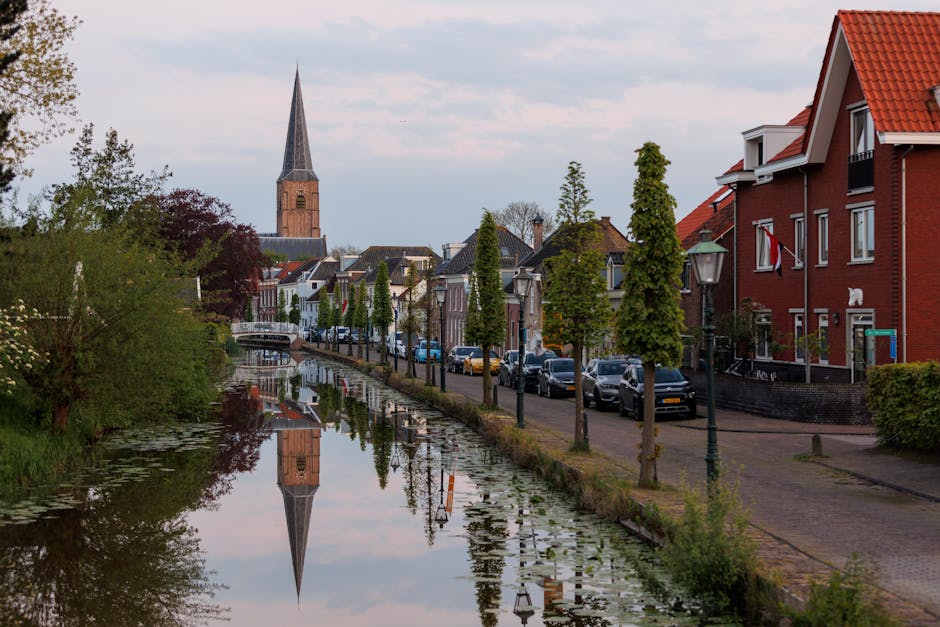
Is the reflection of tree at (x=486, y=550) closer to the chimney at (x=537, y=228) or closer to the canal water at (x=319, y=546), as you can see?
the canal water at (x=319, y=546)

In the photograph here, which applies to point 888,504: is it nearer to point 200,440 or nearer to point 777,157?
point 200,440

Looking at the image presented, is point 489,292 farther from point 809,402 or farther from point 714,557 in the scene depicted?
point 714,557

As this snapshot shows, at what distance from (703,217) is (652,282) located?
31.4 meters

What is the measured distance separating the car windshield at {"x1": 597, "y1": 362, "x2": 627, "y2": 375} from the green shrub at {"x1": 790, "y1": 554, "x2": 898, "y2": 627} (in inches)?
1048

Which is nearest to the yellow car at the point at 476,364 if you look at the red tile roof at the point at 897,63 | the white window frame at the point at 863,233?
the white window frame at the point at 863,233

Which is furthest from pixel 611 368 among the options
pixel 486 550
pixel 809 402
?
pixel 486 550

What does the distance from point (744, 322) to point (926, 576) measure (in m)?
25.2

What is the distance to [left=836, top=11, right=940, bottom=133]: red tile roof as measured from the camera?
2912 cm

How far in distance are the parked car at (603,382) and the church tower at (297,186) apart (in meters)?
139

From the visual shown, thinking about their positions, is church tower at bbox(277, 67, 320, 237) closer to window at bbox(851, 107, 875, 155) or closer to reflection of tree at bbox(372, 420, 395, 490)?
reflection of tree at bbox(372, 420, 395, 490)

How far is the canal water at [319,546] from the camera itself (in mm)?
12336

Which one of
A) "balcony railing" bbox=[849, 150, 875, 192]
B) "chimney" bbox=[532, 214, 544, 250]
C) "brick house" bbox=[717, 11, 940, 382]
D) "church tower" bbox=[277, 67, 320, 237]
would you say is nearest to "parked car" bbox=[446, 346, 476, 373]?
"chimney" bbox=[532, 214, 544, 250]

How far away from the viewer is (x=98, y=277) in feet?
77.6

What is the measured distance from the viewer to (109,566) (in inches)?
565
